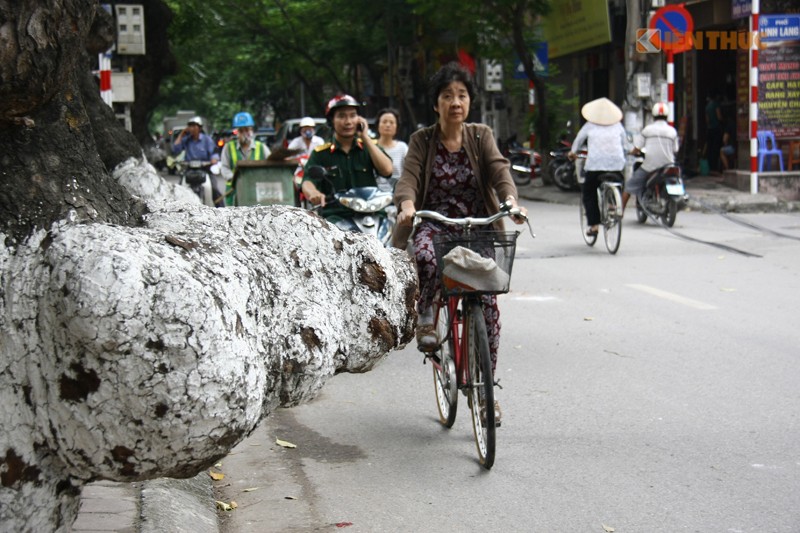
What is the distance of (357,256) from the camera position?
3.10 meters

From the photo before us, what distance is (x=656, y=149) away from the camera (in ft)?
48.4

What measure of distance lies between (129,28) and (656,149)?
759cm

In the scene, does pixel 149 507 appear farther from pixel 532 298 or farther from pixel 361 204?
pixel 532 298

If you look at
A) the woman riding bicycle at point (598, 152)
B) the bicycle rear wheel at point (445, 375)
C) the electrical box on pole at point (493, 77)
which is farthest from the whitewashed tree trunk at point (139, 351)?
the electrical box on pole at point (493, 77)

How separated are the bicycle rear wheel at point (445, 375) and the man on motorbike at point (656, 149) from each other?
29.9 ft

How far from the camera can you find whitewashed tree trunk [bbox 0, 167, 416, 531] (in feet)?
7.84

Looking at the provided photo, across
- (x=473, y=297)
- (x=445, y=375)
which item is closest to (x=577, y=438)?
(x=445, y=375)

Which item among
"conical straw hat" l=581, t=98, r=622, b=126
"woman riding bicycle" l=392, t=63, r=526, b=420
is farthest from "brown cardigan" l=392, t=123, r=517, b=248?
"conical straw hat" l=581, t=98, r=622, b=126

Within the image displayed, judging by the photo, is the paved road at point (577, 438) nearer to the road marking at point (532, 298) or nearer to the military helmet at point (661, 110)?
the road marking at point (532, 298)

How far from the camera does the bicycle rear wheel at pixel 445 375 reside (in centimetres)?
552

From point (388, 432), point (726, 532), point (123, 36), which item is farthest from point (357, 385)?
point (123, 36)

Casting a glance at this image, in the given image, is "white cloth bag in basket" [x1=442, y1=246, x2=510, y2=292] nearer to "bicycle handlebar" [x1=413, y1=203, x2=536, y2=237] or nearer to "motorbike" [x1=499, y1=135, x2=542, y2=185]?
"bicycle handlebar" [x1=413, y1=203, x2=536, y2=237]

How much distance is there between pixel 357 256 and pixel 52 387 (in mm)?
944

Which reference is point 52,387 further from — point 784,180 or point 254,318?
point 784,180
